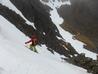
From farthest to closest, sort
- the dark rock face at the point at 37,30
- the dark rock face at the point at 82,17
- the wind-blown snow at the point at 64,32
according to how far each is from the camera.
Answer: the dark rock face at the point at 82,17
the wind-blown snow at the point at 64,32
the dark rock face at the point at 37,30

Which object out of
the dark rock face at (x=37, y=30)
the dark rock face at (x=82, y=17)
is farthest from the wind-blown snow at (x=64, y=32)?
the dark rock face at (x=37, y=30)

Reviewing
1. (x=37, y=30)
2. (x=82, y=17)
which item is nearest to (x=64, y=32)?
(x=82, y=17)

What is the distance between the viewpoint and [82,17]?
535 feet

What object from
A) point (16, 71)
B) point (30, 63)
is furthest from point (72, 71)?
point (16, 71)

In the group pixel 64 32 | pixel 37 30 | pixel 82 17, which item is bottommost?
pixel 37 30

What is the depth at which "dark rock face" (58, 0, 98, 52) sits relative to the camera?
141m

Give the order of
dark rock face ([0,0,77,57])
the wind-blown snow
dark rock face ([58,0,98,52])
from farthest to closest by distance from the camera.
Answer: dark rock face ([58,0,98,52])
the wind-blown snow
dark rock face ([0,0,77,57])

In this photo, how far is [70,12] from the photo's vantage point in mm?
159625

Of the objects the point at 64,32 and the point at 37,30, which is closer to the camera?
the point at 37,30

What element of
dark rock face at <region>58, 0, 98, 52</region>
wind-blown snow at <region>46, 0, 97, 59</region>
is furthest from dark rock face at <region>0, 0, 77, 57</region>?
dark rock face at <region>58, 0, 98, 52</region>

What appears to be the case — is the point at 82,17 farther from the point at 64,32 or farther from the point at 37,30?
the point at 37,30

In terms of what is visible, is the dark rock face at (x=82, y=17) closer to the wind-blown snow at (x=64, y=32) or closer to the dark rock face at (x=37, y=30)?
the wind-blown snow at (x=64, y=32)

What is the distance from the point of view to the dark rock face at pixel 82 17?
140962 mm

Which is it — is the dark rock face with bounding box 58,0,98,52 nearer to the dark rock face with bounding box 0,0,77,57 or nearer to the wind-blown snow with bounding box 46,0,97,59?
the wind-blown snow with bounding box 46,0,97,59
